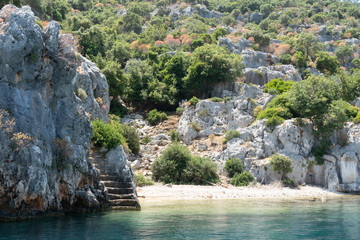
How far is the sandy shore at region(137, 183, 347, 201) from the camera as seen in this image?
27875mm

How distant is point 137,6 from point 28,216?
88.2 metres

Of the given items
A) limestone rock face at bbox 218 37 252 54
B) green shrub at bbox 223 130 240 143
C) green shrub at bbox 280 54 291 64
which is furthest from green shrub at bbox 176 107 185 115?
green shrub at bbox 280 54 291 64

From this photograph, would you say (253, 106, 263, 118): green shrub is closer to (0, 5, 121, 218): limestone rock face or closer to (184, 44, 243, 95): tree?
(184, 44, 243, 95): tree

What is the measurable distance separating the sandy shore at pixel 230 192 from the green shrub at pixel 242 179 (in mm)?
781

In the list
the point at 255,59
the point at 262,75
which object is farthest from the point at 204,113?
the point at 255,59

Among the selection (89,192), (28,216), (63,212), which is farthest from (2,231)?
(89,192)

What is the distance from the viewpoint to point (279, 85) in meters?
47.0

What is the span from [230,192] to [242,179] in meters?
4.03

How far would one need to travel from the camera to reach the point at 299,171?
34750mm

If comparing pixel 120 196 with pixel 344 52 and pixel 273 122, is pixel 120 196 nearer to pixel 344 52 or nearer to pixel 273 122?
pixel 273 122

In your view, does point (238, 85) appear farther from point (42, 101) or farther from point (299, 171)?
point (42, 101)

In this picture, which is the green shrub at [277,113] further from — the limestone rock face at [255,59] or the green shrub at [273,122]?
the limestone rock face at [255,59]

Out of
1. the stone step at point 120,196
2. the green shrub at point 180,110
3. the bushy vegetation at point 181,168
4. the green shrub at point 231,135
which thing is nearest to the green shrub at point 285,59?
the green shrub at point 180,110

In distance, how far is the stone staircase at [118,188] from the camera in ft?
70.8
